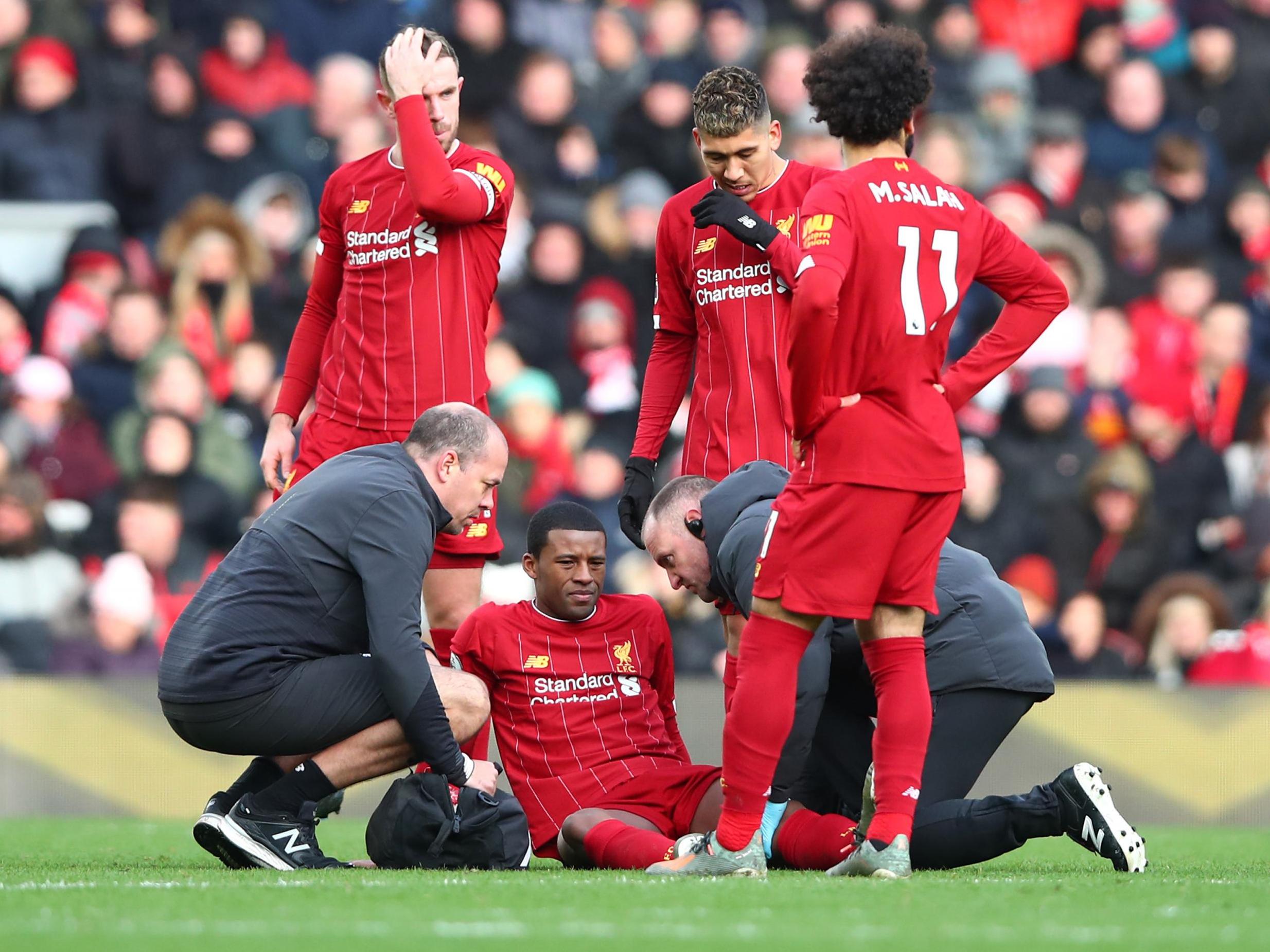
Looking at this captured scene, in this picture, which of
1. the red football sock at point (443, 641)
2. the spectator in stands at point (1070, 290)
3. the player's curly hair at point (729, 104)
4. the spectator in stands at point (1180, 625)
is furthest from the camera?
the spectator in stands at point (1070, 290)

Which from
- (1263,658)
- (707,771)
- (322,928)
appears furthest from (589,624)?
(1263,658)

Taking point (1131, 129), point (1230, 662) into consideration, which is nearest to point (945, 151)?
point (1131, 129)

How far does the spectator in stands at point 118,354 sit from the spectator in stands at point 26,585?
0.78 m

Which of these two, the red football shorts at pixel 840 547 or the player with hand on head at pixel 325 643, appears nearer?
the red football shorts at pixel 840 547

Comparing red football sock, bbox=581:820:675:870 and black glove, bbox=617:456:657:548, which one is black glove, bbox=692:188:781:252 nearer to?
black glove, bbox=617:456:657:548

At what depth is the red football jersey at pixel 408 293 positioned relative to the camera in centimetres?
580

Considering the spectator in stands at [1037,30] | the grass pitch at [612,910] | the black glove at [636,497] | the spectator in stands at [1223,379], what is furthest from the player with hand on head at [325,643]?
the spectator in stands at [1037,30]

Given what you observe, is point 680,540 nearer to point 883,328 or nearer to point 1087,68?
point 883,328

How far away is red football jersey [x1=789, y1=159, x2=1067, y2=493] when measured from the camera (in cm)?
449

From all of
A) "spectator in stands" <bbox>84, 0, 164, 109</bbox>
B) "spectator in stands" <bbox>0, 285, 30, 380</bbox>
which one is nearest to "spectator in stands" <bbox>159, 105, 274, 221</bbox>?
"spectator in stands" <bbox>84, 0, 164, 109</bbox>

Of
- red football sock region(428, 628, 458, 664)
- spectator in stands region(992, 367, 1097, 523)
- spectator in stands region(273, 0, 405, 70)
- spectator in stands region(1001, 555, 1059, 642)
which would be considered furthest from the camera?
spectator in stands region(273, 0, 405, 70)

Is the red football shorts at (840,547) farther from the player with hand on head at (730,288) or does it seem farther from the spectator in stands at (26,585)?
the spectator in stands at (26,585)

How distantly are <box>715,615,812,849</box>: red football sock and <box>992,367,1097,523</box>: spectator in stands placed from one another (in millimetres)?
5160

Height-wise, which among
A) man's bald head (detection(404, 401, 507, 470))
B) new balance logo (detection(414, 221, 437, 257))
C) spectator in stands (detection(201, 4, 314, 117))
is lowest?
man's bald head (detection(404, 401, 507, 470))
